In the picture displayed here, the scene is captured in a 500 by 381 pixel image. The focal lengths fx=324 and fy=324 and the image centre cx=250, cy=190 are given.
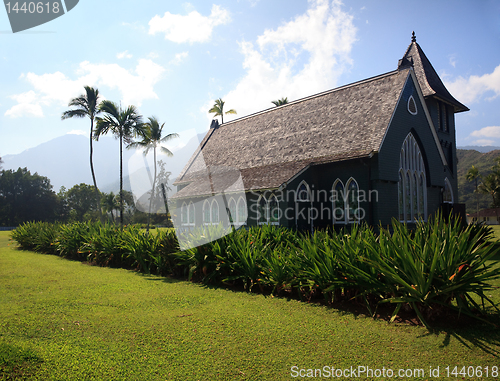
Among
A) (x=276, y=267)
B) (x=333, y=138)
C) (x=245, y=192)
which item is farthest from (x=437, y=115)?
(x=276, y=267)

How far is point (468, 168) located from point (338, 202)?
102 m

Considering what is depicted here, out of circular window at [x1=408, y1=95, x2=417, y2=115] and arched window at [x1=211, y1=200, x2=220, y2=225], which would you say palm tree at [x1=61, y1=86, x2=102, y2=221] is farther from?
circular window at [x1=408, y1=95, x2=417, y2=115]

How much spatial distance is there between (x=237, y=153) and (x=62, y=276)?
15491 millimetres

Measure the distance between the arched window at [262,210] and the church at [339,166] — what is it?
58 millimetres

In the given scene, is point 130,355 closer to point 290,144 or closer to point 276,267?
point 276,267

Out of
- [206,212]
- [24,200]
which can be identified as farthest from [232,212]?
[24,200]

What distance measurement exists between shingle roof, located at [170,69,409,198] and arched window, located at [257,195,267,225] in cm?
116

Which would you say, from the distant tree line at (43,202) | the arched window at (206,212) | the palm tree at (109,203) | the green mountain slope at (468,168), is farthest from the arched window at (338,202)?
the green mountain slope at (468,168)

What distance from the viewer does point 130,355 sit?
4441 mm

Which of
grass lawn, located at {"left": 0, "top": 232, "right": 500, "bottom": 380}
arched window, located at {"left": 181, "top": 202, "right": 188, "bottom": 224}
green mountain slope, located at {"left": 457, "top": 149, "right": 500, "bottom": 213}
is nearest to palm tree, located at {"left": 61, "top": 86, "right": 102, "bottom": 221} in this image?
arched window, located at {"left": 181, "top": 202, "right": 188, "bottom": 224}

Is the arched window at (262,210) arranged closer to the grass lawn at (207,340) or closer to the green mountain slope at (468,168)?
the grass lawn at (207,340)

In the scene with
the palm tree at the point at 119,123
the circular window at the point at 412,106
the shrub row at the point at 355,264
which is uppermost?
the palm tree at the point at 119,123

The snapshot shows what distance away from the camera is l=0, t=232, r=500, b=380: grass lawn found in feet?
13.2

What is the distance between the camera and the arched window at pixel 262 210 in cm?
1878
